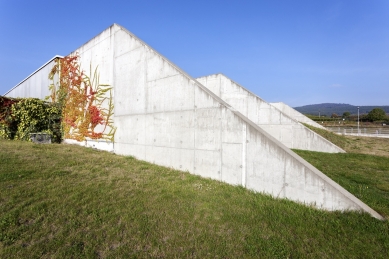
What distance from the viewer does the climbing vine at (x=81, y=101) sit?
10312mm

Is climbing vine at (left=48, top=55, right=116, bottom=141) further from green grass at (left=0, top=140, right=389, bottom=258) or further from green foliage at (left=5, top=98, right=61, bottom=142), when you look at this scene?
green grass at (left=0, top=140, right=389, bottom=258)

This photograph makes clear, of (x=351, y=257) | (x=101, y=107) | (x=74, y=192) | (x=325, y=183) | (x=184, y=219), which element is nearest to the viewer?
(x=351, y=257)

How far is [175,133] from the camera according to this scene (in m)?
7.09

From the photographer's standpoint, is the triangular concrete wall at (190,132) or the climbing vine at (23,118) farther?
the climbing vine at (23,118)

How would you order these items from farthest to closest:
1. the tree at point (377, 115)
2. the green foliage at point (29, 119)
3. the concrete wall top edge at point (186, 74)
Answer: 1. the tree at point (377, 115)
2. the green foliage at point (29, 119)
3. the concrete wall top edge at point (186, 74)

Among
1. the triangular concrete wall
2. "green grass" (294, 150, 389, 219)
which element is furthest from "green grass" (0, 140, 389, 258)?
"green grass" (294, 150, 389, 219)

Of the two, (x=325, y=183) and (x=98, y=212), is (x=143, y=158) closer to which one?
(x=98, y=212)

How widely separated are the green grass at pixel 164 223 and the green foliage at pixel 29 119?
7888mm

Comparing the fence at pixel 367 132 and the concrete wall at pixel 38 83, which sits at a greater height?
the concrete wall at pixel 38 83

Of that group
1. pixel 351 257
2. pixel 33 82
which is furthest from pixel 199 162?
pixel 33 82

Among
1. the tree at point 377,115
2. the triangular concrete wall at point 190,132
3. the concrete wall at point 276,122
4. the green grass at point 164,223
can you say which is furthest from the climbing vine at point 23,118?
the tree at point 377,115

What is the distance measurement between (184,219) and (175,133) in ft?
12.1

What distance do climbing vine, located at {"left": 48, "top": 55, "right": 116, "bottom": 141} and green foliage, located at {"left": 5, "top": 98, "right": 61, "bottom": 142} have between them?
26.0 inches

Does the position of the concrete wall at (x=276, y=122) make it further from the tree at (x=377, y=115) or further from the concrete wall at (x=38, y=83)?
the tree at (x=377, y=115)
